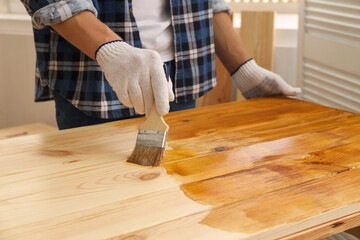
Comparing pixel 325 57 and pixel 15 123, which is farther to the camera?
pixel 15 123

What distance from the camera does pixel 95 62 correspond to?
1268 millimetres

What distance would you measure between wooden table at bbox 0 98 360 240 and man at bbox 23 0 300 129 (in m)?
0.13

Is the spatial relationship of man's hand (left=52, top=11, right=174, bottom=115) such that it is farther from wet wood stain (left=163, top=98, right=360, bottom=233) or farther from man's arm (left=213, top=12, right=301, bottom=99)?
man's arm (left=213, top=12, right=301, bottom=99)

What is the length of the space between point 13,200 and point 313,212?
49cm

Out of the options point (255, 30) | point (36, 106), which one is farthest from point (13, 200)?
point (36, 106)

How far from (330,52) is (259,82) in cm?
40

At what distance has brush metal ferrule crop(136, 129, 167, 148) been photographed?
963mm

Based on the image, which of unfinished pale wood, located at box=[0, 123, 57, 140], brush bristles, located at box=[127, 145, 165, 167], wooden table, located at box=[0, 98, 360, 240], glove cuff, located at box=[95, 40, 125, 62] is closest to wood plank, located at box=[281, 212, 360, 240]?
wooden table, located at box=[0, 98, 360, 240]

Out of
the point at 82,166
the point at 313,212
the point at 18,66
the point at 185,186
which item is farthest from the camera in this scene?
the point at 18,66

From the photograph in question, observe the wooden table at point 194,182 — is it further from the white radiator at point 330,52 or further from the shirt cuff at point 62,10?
the white radiator at point 330,52

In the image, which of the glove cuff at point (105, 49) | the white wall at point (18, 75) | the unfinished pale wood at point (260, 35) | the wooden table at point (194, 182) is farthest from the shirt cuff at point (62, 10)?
the white wall at point (18, 75)

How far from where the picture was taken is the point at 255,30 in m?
2.33

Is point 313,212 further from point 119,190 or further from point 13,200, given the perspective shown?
point 13,200

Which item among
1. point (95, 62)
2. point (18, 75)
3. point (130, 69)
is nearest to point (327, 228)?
point (130, 69)
